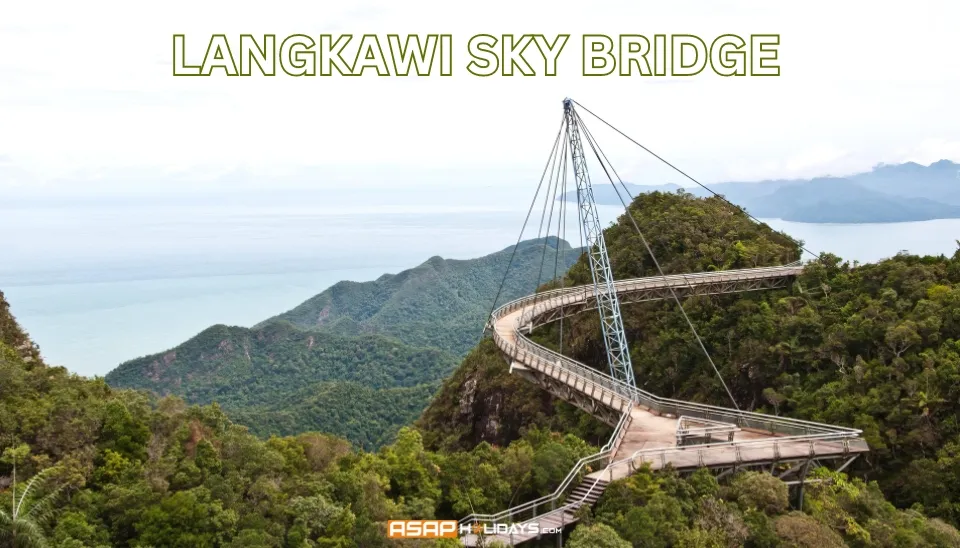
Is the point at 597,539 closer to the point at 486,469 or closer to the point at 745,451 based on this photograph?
the point at 486,469

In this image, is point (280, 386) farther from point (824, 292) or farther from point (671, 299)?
point (824, 292)

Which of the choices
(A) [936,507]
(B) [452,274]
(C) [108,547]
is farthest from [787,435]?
(B) [452,274]

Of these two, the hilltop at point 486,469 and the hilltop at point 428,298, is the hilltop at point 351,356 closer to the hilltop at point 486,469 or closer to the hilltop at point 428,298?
the hilltop at point 428,298

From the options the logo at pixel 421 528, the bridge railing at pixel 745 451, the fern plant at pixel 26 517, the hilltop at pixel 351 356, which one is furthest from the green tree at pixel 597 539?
the hilltop at pixel 351 356

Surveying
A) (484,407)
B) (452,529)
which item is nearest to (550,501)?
(452,529)

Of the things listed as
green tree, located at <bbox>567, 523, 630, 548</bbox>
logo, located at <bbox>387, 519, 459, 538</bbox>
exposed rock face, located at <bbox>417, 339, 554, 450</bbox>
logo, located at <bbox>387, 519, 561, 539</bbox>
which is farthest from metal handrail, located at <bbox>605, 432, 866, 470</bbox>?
exposed rock face, located at <bbox>417, 339, 554, 450</bbox>

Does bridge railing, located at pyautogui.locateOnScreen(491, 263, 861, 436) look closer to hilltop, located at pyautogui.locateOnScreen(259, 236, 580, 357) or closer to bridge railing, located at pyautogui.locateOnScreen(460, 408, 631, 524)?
bridge railing, located at pyautogui.locateOnScreen(460, 408, 631, 524)

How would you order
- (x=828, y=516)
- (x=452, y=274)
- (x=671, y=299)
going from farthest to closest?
(x=452, y=274) < (x=671, y=299) < (x=828, y=516)
